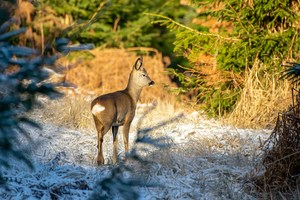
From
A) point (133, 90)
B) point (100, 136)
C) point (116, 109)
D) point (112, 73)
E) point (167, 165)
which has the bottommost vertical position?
point (112, 73)

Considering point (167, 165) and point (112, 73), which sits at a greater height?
point (167, 165)

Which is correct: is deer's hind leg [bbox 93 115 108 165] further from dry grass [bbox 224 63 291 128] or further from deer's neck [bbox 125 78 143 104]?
dry grass [bbox 224 63 291 128]

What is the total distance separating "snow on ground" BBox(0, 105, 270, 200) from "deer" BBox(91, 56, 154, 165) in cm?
28

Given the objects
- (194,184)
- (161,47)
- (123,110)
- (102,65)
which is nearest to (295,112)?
(194,184)

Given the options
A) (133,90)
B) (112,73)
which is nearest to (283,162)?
(133,90)

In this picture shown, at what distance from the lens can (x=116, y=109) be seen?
27.3 ft

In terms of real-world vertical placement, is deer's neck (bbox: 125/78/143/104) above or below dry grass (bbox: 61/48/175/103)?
above

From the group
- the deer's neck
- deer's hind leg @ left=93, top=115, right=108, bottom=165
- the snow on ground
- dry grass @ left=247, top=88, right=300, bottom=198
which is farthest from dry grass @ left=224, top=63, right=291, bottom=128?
dry grass @ left=247, top=88, right=300, bottom=198

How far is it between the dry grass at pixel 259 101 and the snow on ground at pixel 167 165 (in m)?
0.44

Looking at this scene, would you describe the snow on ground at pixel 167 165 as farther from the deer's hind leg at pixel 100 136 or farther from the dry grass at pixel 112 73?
the dry grass at pixel 112 73

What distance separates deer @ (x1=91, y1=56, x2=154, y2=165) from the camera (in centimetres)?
802

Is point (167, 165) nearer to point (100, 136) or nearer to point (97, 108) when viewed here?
point (100, 136)

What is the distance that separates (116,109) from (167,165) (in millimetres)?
1029

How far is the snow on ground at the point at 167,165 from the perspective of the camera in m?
6.60
